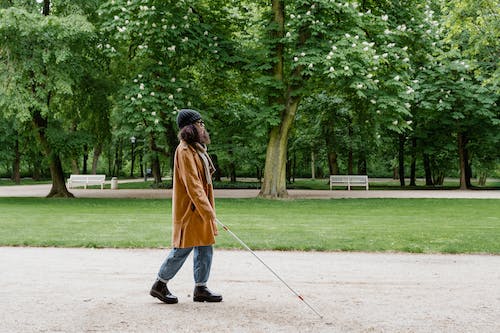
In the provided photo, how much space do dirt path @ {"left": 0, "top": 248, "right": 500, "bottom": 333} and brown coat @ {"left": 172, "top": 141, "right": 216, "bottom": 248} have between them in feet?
2.24

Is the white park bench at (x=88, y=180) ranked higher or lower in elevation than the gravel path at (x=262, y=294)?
higher

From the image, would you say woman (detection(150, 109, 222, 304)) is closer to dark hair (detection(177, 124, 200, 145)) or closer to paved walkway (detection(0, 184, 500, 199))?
dark hair (detection(177, 124, 200, 145))

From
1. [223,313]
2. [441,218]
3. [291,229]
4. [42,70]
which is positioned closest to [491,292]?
[223,313]

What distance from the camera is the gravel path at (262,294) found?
4605 millimetres

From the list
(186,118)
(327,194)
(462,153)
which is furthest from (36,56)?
(462,153)

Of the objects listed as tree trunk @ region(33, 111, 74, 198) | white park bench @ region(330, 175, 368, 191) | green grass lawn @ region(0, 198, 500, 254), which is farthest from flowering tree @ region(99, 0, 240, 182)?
white park bench @ region(330, 175, 368, 191)

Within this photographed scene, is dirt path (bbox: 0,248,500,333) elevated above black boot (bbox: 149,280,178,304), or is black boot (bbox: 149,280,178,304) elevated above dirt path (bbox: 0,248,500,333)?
black boot (bbox: 149,280,178,304)

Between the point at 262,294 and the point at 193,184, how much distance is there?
1.50 meters

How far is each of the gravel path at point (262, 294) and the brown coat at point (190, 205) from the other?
0.68 meters

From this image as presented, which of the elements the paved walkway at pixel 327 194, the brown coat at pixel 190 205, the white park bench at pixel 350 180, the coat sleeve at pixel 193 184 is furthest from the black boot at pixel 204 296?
the white park bench at pixel 350 180

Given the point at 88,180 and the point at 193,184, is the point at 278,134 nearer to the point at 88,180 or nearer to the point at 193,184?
the point at 88,180

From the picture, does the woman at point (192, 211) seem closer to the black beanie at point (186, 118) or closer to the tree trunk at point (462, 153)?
the black beanie at point (186, 118)

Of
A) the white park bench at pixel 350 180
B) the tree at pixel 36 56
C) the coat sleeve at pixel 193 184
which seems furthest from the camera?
the white park bench at pixel 350 180

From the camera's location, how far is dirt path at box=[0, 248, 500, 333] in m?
4.61
